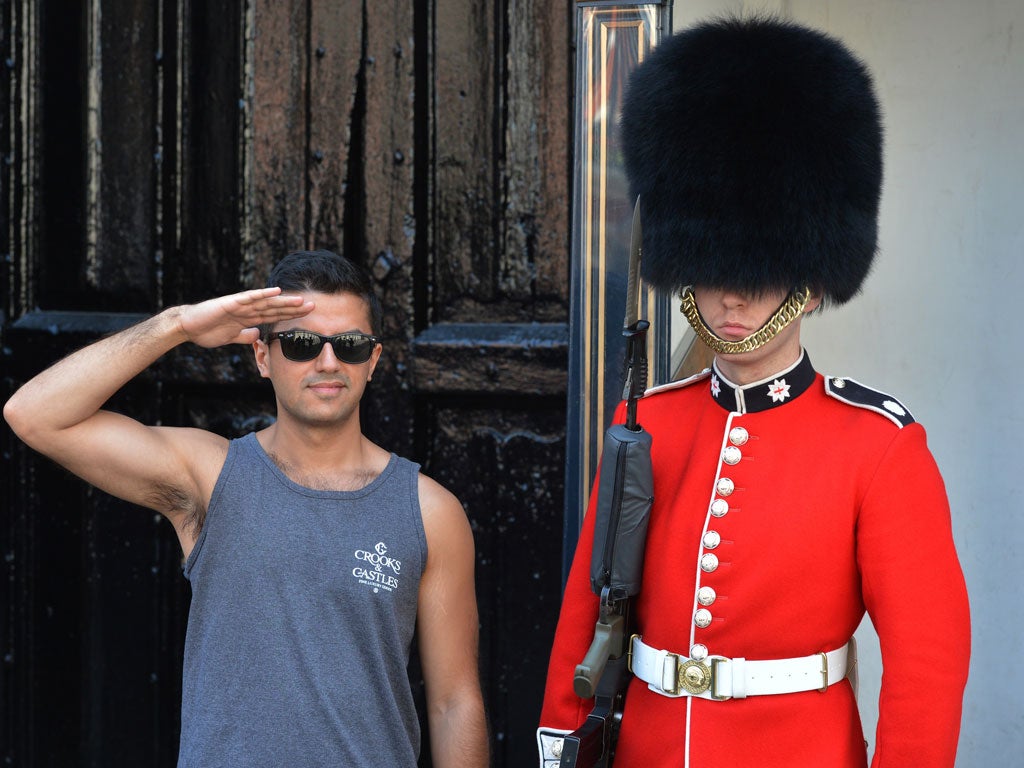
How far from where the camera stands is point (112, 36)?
10.3 ft

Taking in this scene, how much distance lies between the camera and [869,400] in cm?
195

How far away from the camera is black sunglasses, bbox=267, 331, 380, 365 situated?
224 cm

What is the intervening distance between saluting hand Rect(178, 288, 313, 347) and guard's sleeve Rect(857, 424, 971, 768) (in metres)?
1.01

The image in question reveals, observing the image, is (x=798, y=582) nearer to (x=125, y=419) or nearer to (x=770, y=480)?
(x=770, y=480)

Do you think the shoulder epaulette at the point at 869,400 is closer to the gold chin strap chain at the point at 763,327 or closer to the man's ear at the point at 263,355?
the gold chin strap chain at the point at 763,327

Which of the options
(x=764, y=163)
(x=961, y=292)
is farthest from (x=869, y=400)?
(x=961, y=292)

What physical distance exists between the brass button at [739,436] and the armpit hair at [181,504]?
947mm

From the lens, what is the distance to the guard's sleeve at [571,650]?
2037 millimetres

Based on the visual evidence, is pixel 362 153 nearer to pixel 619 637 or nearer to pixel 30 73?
pixel 30 73

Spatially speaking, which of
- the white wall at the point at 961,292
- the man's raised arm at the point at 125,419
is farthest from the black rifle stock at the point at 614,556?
the white wall at the point at 961,292

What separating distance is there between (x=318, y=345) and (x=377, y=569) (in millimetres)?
406

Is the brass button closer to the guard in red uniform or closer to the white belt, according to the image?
the guard in red uniform

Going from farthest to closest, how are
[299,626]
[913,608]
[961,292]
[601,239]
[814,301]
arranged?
1. [961,292]
2. [601,239]
3. [299,626]
4. [814,301]
5. [913,608]

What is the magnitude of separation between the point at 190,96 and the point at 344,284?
102 cm
